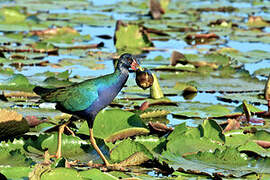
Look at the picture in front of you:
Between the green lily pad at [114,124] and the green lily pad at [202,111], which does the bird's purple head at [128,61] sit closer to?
the green lily pad at [114,124]

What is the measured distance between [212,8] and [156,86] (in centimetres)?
697

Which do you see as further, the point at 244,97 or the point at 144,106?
the point at 244,97

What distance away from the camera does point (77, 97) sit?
10.9ft

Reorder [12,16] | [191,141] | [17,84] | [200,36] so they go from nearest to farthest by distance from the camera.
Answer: [191,141], [17,84], [200,36], [12,16]

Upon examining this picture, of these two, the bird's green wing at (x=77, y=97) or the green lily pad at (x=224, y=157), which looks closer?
the green lily pad at (x=224, y=157)

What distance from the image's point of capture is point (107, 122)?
145 inches

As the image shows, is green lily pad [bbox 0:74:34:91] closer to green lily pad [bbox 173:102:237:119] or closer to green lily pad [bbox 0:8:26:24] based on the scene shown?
green lily pad [bbox 173:102:237:119]

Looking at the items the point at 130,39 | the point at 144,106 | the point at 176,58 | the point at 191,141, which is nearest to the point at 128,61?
the point at 191,141

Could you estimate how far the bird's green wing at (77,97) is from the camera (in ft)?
10.8

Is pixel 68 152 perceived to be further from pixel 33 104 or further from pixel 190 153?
pixel 33 104

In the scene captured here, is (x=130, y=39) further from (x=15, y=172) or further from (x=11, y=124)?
(x=15, y=172)

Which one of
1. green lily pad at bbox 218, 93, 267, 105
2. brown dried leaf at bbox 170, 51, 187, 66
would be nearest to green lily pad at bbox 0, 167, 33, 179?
green lily pad at bbox 218, 93, 267, 105

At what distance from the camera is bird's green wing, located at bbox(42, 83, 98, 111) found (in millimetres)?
3299

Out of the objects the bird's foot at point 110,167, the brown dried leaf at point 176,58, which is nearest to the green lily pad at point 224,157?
the bird's foot at point 110,167
